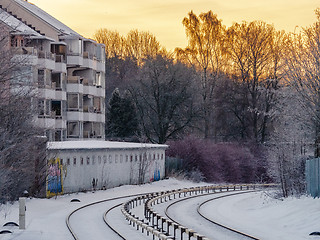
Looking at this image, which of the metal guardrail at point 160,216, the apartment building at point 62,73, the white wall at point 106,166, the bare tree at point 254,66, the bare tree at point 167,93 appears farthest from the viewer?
the bare tree at point 167,93

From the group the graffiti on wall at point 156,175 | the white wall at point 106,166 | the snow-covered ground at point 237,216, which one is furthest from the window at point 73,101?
the snow-covered ground at point 237,216

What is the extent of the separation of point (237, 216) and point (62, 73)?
45170mm

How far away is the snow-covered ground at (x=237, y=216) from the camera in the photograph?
2856 cm

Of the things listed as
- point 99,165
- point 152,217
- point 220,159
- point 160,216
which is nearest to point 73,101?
point 220,159

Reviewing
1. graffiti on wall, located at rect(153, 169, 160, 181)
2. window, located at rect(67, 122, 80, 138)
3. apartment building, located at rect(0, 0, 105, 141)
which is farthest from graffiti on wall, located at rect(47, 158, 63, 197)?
window, located at rect(67, 122, 80, 138)

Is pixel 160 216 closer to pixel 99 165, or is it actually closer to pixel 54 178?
pixel 54 178

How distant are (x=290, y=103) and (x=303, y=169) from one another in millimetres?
3834

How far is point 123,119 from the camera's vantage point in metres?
94.4

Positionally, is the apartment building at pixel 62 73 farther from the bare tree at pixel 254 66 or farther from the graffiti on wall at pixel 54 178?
the graffiti on wall at pixel 54 178

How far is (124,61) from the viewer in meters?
128

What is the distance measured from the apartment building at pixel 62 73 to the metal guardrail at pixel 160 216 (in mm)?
17848

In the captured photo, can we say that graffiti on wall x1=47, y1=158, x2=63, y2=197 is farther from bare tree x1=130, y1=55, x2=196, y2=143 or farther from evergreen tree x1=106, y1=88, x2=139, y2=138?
evergreen tree x1=106, y1=88, x2=139, y2=138

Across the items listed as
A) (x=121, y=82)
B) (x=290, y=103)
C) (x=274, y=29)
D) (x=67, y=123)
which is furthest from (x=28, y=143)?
(x=121, y=82)

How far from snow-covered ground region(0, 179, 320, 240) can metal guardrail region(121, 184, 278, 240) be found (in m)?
1.20
